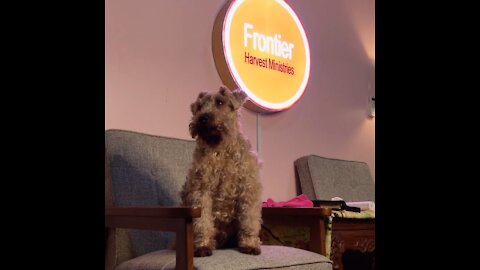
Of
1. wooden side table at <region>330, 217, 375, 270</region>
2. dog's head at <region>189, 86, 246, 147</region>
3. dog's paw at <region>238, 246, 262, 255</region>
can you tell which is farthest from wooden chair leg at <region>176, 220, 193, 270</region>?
wooden side table at <region>330, 217, 375, 270</region>

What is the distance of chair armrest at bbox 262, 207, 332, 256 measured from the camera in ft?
7.70

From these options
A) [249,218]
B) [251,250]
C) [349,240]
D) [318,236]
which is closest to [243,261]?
[251,250]

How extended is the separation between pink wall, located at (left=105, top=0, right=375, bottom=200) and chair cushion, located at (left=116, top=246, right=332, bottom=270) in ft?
3.31

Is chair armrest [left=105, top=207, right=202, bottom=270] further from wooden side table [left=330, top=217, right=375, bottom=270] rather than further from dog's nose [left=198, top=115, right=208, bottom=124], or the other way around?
wooden side table [left=330, top=217, right=375, bottom=270]

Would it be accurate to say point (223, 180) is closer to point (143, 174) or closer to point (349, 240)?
point (143, 174)

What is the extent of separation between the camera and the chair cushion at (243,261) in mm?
1814

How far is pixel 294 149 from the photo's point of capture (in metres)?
3.81

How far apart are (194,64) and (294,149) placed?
3.79 feet

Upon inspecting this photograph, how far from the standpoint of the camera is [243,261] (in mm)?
1887

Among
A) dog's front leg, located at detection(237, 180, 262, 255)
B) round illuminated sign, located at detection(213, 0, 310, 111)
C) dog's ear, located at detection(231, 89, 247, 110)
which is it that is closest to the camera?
dog's front leg, located at detection(237, 180, 262, 255)
